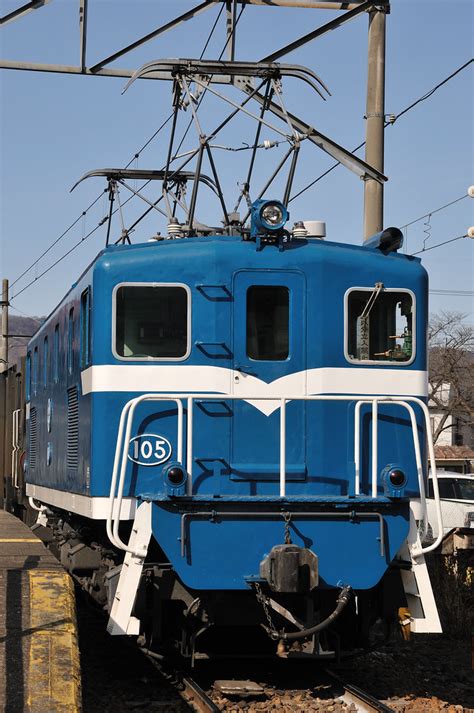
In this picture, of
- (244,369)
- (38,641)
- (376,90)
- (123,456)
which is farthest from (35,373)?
(38,641)

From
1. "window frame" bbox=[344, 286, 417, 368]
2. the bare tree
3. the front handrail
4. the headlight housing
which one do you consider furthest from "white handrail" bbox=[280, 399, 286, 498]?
the bare tree

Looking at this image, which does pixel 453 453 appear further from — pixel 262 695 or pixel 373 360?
pixel 262 695

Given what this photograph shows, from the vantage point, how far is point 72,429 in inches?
382

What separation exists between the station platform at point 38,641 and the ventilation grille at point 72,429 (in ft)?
3.39

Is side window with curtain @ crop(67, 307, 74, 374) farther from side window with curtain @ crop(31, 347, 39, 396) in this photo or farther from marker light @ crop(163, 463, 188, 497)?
side window with curtain @ crop(31, 347, 39, 396)

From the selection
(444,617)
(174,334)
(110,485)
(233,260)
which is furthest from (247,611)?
(444,617)

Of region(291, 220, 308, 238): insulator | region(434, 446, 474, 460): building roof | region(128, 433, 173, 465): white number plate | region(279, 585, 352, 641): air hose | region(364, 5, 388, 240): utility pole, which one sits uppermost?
region(364, 5, 388, 240): utility pole

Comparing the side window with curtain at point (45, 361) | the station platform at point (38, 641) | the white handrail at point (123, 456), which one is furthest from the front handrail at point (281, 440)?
the side window with curtain at point (45, 361)

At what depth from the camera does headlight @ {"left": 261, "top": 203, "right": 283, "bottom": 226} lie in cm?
834

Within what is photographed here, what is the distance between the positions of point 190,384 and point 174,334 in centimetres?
43

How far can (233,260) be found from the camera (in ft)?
27.5

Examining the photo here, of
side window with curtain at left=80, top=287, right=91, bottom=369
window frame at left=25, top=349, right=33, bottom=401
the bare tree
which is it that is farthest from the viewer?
the bare tree

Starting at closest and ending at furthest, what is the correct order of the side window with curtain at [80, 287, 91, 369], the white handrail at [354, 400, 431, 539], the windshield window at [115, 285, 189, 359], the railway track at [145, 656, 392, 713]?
the railway track at [145, 656, 392, 713] → the white handrail at [354, 400, 431, 539] → the windshield window at [115, 285, 189, 359] → the side window with curtain at [80, 287, 91, 369]

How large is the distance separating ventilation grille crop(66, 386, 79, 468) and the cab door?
178 centimetres
